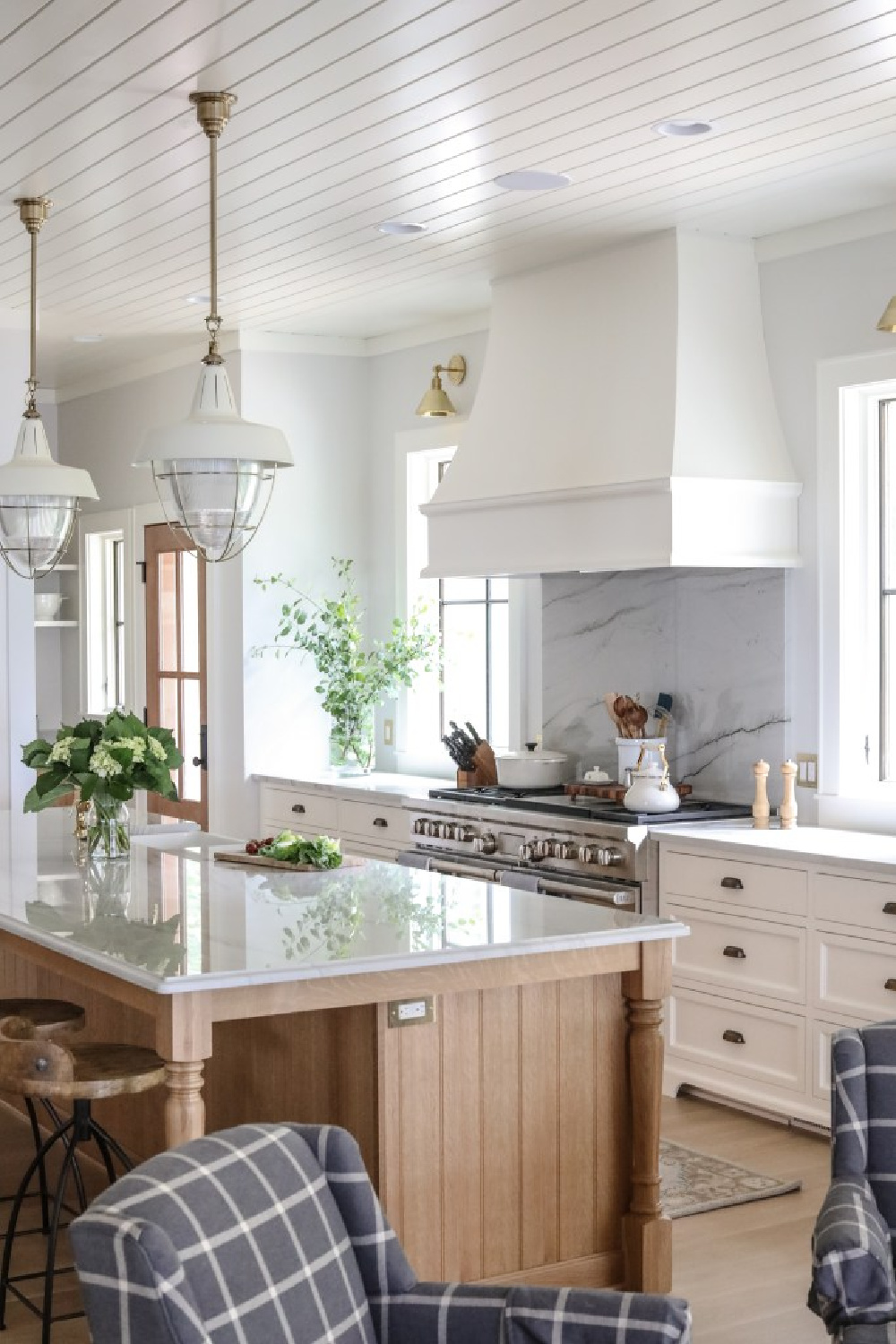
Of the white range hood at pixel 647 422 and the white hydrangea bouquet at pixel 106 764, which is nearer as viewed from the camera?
the white hydrangea bouquet at pixel 106 764

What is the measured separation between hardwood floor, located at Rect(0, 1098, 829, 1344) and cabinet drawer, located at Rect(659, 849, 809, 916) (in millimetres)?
680

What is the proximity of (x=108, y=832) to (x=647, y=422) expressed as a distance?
2212mm

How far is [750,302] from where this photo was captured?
18.6 ft

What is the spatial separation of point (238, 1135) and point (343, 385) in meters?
5.79

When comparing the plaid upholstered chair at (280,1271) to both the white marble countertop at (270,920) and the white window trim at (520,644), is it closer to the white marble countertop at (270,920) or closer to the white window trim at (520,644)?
the white marble countertop at (270,920)

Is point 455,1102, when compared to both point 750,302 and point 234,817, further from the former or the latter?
point 234,817

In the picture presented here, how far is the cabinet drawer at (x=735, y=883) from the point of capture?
4953 mm

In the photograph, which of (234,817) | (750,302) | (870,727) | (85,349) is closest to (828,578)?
(870,727)

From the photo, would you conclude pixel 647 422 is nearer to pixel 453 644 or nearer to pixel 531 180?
pixel 531 180

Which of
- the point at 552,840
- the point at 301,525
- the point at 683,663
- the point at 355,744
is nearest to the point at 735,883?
the point at 552,840

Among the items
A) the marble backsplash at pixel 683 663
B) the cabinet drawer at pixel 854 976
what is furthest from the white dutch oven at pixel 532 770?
the cabinet drawer at pixel 854 976

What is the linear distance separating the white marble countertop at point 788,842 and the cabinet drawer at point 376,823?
1.48 m

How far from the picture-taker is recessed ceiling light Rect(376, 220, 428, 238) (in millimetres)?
5398

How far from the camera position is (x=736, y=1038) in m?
5.17
